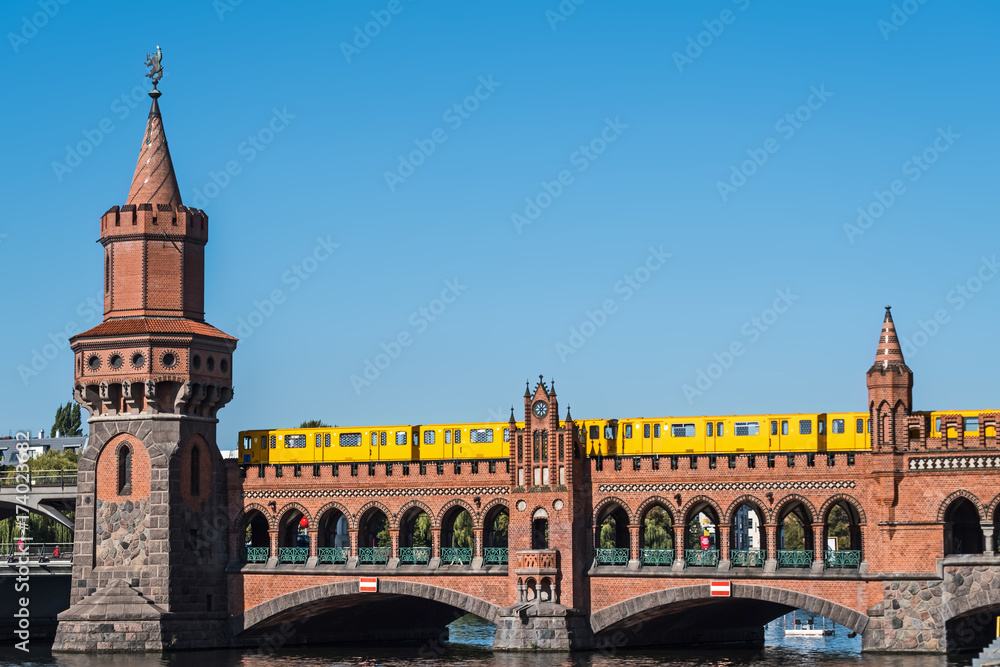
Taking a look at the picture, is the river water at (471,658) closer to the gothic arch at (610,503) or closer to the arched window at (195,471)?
the gothic arch at (610,503)

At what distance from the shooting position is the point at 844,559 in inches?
3088

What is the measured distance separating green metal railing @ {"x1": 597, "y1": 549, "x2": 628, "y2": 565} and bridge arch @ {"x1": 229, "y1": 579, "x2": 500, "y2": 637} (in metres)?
5.66

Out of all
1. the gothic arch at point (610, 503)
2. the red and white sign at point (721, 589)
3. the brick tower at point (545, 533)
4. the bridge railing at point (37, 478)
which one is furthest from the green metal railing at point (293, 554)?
the red and white sign at point (721, 589)

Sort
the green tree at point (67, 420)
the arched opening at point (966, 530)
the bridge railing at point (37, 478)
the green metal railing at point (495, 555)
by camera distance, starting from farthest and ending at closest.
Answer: the green tree at point (67, 420)
the bridge railing at point (37, 478)
the green metal railing at point (495, 555)
the arched opening at point (966, 530)

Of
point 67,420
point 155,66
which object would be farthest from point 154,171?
point 67,420

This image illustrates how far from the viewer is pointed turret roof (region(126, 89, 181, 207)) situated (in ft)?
297

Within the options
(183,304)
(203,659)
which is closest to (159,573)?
(203,659)

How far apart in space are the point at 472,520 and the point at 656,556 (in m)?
10.0

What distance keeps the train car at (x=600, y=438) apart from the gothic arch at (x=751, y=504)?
21.2 feet

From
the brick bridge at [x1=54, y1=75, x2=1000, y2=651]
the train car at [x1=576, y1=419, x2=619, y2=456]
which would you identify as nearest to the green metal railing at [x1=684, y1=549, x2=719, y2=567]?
the brick bridge at [x1=54, y1=75, x2=1000, y2=651]

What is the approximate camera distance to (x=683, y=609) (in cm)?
8394

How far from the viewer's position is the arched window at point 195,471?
89.2 meters

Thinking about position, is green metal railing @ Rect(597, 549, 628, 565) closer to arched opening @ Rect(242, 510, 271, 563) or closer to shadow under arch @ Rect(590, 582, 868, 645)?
shadow under arch @ Rect(590, 582, 868, 645)

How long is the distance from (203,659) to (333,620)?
11.5 m
